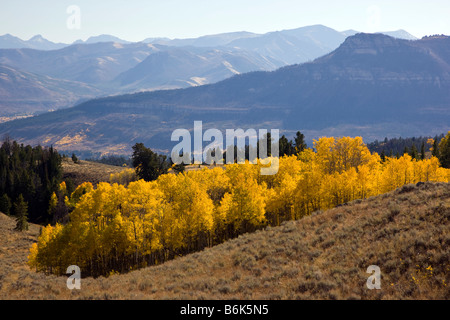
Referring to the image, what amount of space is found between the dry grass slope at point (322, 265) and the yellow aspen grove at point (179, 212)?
17459 mm

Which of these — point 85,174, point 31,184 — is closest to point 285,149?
point 85,174

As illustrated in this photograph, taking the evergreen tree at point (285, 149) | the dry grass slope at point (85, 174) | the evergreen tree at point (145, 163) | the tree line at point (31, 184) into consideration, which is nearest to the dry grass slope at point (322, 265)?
the evergreen tree at point (145, 163)

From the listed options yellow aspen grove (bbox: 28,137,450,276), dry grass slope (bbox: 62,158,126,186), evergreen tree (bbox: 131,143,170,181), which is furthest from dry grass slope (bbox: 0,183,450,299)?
dry grass slope (bbox: 62,158,126,186)

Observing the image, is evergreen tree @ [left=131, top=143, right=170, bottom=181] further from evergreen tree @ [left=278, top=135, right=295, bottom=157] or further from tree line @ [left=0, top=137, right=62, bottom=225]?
evergreen tree @ [left=278, top=135, right=295, bottom=157]

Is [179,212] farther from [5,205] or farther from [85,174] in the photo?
[85,174]

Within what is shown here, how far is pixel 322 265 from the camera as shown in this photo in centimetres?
2820

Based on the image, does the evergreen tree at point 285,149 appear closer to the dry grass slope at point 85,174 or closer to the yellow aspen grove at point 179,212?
the yellow aspen grove at point 179,212

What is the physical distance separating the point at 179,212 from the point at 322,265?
35334 mm

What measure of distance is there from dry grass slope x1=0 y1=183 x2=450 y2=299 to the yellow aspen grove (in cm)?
1746

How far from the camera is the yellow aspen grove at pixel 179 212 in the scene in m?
56.2

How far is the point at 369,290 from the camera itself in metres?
23.2
